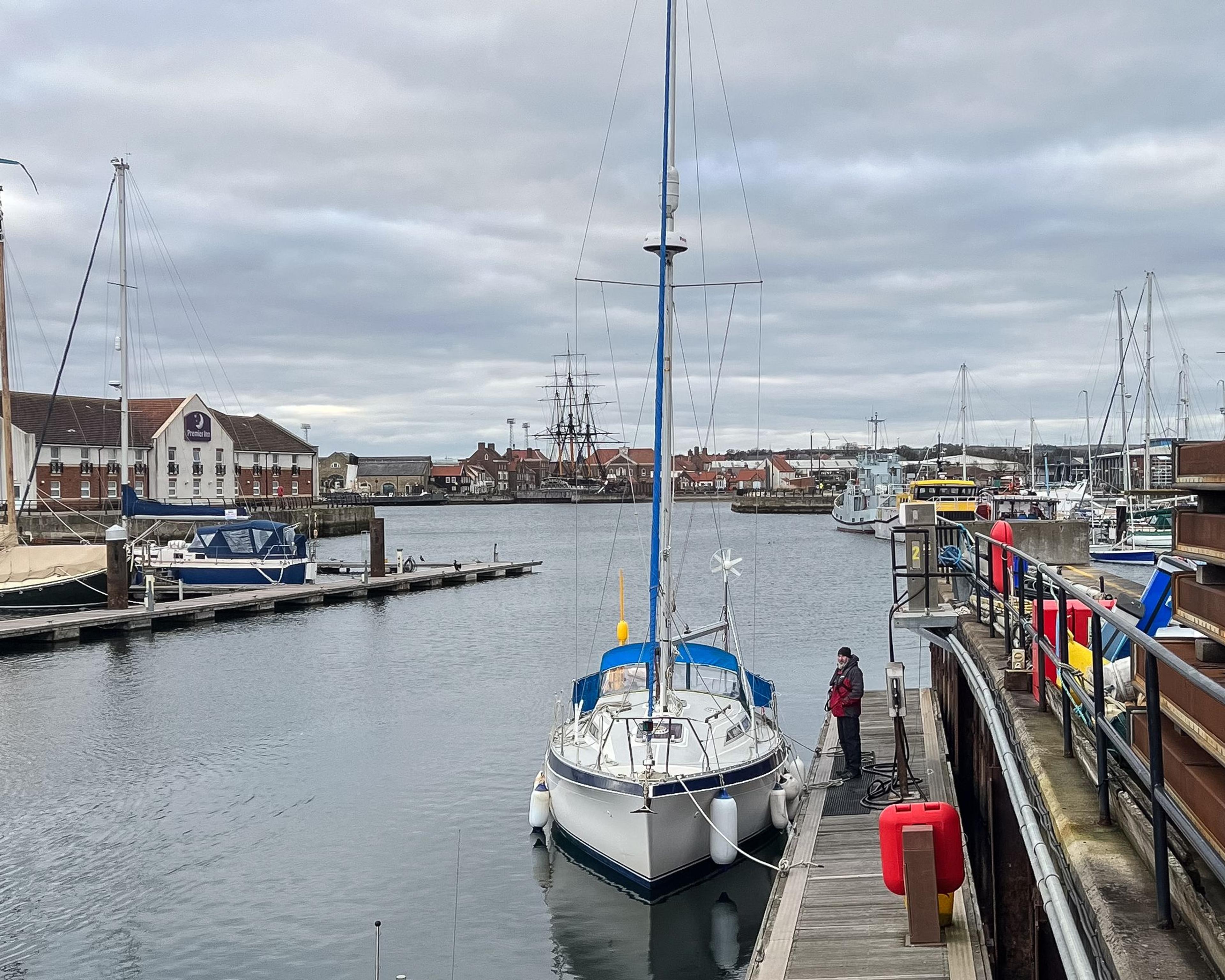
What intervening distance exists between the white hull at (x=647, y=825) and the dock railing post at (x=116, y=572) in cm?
3131

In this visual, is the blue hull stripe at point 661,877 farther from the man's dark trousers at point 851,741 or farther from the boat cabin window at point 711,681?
the boat cabin window at point 711,681

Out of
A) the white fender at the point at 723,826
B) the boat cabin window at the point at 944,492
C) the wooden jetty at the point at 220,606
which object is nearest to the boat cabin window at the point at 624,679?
the white fender at the point at 723,826

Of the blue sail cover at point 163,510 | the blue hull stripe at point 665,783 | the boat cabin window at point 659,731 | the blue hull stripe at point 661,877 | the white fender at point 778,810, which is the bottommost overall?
the blue hull stripe at point 661,877

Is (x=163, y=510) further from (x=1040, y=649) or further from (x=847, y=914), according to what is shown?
(x=1040, y=649)

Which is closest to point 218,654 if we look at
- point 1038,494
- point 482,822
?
point 482,822

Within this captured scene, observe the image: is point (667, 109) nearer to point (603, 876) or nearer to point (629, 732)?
point (629, 732)

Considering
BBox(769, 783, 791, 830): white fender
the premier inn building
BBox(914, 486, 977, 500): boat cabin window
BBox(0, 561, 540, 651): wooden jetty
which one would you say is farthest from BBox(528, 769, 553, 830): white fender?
the premier inn building

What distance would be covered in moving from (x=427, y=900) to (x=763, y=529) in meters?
109

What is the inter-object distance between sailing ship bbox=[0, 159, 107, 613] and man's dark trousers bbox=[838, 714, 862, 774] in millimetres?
35746

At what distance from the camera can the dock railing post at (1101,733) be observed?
5.43 meters

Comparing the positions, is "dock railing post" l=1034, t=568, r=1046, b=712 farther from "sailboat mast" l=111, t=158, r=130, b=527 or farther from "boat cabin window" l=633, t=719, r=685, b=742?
"sailboat mast" l=111, t=158, r=130, b=527

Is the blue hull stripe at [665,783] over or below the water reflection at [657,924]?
over

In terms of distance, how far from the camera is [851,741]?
15156 millimetres

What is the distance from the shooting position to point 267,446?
109 meters
